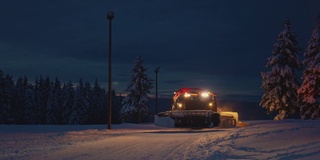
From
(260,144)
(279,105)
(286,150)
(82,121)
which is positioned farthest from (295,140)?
(82,121)

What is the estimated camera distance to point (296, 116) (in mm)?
48125

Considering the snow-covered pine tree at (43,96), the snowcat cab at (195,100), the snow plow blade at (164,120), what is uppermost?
the snow-covered pine tree at (43,96)

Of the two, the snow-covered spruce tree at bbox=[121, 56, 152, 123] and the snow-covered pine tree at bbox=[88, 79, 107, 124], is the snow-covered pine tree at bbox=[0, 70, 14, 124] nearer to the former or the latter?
the snow-covered pine tree at bbox=[88, 79, 107, 124]

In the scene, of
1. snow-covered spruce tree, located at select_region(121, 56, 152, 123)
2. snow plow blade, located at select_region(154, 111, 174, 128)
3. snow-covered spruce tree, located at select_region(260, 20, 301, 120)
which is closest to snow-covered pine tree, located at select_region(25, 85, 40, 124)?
snow-covered spruce tree, located at select_region(121, 56, 152, 123)

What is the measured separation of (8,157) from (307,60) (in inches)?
1333

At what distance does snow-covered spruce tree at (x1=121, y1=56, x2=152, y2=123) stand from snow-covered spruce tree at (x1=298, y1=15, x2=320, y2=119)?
24.6 meters

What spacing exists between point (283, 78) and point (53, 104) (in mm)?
57065

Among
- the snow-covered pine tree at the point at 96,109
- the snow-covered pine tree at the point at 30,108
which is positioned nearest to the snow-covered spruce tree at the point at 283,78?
the snow-covered pine tree at the point at 96,109

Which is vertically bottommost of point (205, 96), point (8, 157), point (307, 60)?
point (8, 157)

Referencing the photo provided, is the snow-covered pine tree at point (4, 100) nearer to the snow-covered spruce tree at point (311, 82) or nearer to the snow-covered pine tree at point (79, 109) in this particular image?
the snow-covered pine tree at point (79, 109)

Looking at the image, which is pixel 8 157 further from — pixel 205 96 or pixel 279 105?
pixel 279 105

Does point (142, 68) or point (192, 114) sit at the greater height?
point (142, 68)

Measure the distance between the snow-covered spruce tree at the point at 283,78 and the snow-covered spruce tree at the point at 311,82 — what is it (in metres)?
3.61

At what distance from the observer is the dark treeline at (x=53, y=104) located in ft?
284
